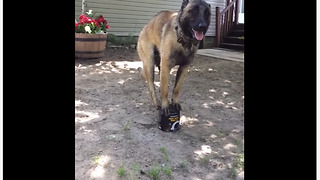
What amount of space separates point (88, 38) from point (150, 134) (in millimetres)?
3959

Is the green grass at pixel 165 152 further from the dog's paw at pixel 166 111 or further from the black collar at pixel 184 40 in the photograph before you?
the black collar at pixel 184 40

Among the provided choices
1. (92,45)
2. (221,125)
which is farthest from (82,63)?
(221,125)

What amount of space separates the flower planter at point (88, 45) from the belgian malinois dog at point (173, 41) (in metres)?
2.79

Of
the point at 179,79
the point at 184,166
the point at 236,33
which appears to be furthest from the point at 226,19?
the point at 184,166

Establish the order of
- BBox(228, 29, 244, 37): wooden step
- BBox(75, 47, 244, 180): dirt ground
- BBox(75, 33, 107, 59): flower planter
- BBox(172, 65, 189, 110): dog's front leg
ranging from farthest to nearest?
1. BBox(228, 29, 244, 37): wooden step
2. BBox(75, 33, 107, 59): flower planter
3. BBox(172, 65, 189, 110): dog's front leg
4. BBox(75, 47, 244, 180): dirt ground

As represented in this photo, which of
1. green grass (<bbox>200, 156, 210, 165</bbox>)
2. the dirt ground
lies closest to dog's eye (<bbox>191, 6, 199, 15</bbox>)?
the dirt ground

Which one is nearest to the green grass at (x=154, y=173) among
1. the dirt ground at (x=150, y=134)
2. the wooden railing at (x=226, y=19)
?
the dirt ground at (x=150, y=134)

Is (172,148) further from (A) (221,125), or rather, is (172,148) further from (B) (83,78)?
(B) (83,78)

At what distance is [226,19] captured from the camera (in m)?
11.0

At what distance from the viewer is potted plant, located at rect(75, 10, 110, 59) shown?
6426 millimetres

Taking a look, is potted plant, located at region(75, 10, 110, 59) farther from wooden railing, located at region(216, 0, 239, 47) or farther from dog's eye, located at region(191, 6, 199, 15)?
wooden railing, located at region(216, 0, 239, 47)

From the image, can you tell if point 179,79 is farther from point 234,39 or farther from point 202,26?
point 234,39
